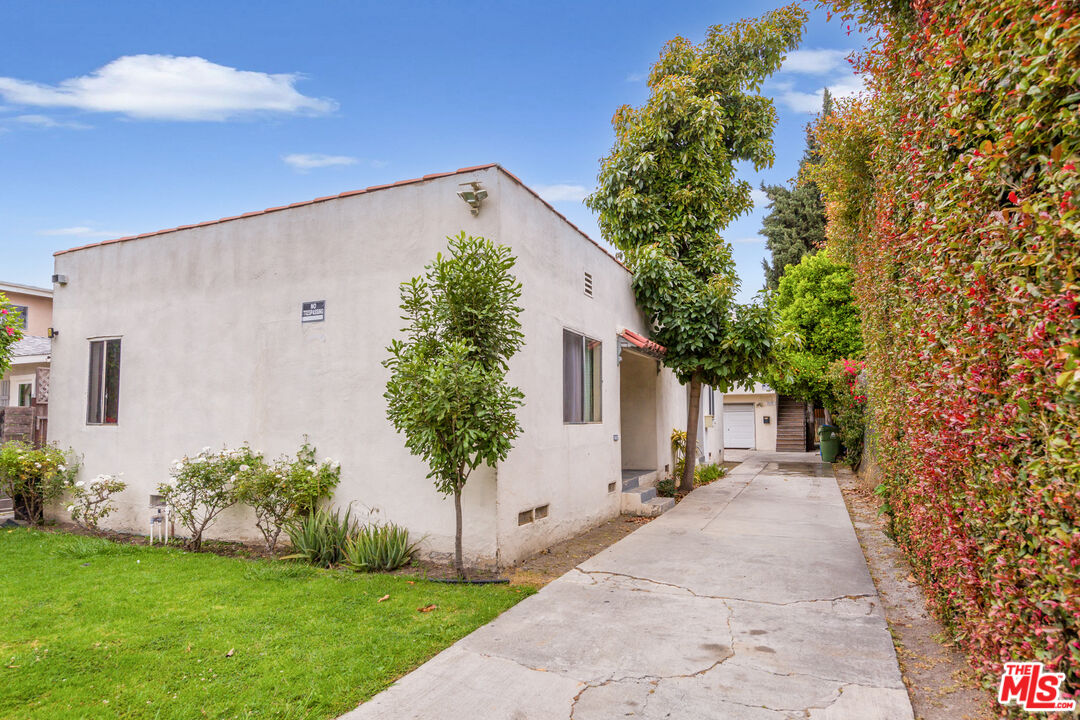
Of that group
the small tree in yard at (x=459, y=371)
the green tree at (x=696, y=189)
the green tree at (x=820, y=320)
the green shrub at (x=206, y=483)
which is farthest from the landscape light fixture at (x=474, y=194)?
the green tree at (x=820, y=320)

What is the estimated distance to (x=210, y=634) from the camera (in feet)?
14.2

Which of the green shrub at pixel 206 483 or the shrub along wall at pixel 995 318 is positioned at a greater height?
the shrub along wall at pixel 995 318

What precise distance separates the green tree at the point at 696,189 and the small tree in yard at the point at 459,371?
5640 mm

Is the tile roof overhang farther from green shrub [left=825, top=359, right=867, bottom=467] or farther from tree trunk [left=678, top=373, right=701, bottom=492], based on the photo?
green shrub [left=825, top=359, right=867, bottom=467]

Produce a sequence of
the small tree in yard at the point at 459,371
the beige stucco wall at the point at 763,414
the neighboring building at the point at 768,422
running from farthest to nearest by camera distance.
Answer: the beige stucco wall at the point at 763,414 < the neighboring building at the point at 768,422 < the small tree in yard at the point at 459,371

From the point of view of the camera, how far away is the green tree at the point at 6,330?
28.7 ft

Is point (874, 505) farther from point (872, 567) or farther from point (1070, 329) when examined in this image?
point (1070, 329)

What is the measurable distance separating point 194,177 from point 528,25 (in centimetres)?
749

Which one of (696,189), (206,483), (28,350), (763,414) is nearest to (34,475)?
(206,483)

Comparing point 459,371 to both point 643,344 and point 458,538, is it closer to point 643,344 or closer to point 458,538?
point 458,538

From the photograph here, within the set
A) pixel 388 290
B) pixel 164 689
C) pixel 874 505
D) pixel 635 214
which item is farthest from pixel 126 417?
pixel 874 505

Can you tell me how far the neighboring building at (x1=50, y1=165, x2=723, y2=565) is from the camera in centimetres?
671

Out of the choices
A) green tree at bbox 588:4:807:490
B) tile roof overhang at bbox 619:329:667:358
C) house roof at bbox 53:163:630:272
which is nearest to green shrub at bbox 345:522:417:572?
house roof at bbox 53:163:630:272

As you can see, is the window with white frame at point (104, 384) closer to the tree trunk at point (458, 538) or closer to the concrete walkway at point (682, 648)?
the tree trunk at point (458, 538)
